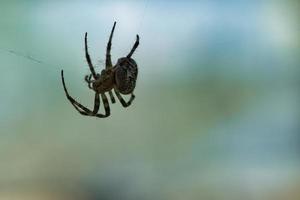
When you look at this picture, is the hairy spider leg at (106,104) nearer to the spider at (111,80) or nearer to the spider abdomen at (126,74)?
the spider at (111,80)

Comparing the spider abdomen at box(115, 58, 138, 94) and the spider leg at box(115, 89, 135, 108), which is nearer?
the spider abdomen at box(115, 58, 138, 94)

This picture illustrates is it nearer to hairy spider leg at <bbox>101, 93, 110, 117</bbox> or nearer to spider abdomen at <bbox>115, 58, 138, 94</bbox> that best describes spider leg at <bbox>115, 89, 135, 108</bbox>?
hairy spider leg at <bbox>101, 93, 110, 117</bbox>

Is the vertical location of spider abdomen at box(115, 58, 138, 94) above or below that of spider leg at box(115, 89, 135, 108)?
above

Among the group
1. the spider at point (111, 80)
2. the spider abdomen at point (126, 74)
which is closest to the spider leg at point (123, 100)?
the spider at point (111, 80)

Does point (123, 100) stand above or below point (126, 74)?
below

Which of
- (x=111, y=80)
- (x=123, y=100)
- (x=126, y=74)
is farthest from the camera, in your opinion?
(x=123, y=100)

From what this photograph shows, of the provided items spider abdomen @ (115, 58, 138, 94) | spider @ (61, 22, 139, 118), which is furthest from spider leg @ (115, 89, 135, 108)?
spider abdomen @ (115, 58, 138, 94)

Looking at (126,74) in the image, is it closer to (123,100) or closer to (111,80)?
→ (111,80)

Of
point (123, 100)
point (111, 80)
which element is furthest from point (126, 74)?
point (123, 100)
